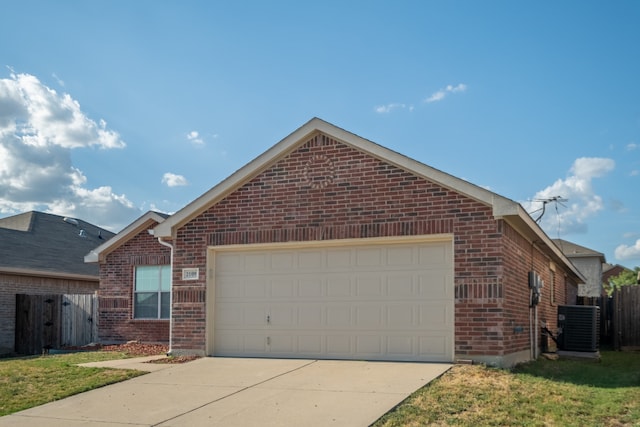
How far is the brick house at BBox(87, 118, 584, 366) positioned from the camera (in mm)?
11375

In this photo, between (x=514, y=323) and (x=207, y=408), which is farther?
(x=514, y=323)

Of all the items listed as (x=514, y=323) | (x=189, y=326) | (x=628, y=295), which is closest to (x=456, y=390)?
(x=514, y=323)

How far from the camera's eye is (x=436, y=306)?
1168cm

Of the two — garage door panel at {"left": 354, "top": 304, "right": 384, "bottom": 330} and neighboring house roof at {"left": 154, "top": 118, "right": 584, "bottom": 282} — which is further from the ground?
neighboring house roof at {"left": 154, "top": 118, "right": 584, "bottom": 282}

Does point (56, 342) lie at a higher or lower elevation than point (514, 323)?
lower

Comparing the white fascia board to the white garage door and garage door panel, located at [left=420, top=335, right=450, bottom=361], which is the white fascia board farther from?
garage door panel, located at [left=420, top=335, right=450, bottom=361]

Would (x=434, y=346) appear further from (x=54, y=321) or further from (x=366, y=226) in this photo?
(x=54, y=321)

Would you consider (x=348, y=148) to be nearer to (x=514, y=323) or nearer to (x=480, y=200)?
(x=480, y=200)

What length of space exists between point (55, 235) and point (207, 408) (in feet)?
64.7

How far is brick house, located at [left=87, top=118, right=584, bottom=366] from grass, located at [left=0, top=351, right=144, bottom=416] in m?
2.35

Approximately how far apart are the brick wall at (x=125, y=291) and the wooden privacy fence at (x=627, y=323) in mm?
13497

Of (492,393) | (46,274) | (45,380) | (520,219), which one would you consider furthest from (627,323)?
(46,274)

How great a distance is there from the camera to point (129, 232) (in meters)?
18.5

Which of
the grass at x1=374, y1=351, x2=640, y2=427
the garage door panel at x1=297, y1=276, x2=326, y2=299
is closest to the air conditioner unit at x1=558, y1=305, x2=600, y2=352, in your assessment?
the grass at x1=374, y1=351, x2=640, y2=427
